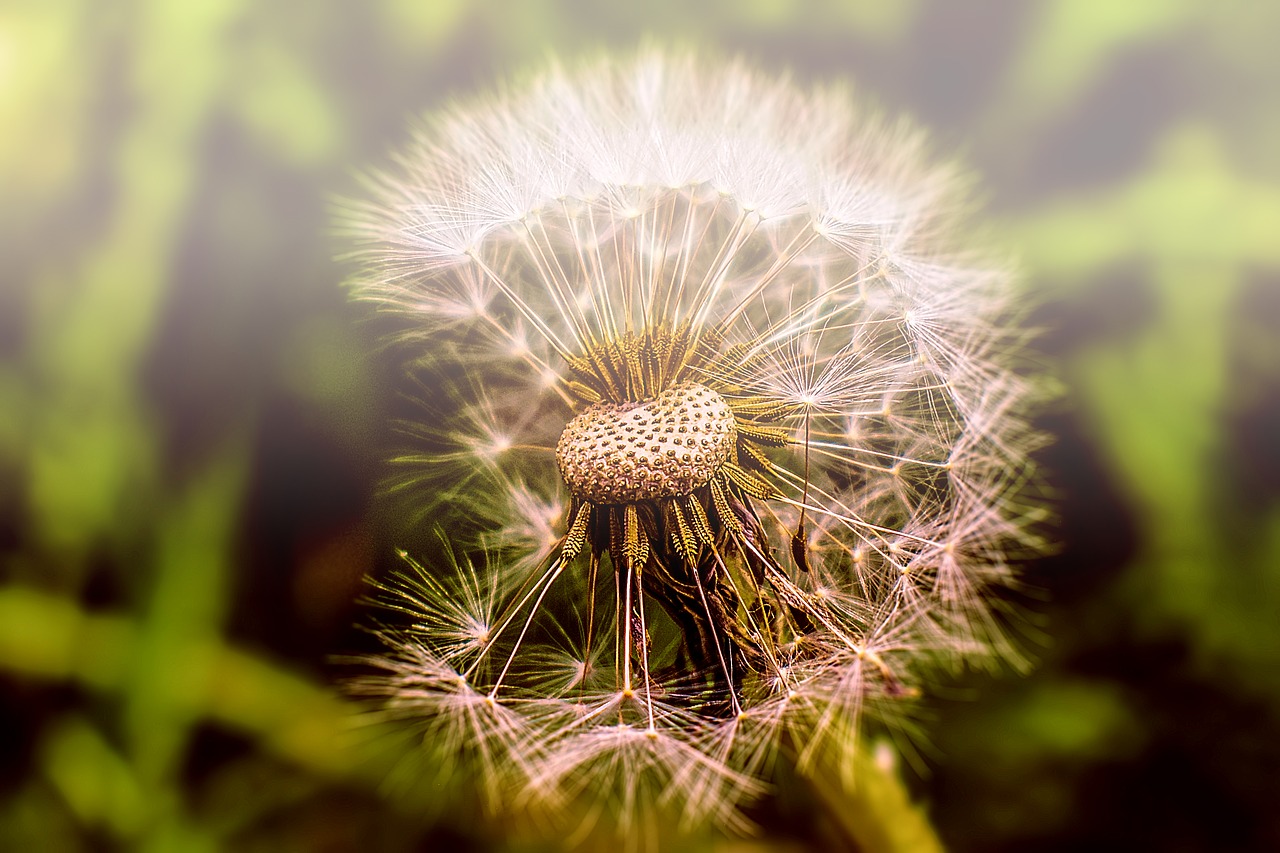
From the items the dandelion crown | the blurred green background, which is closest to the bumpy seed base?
the dandelion crown

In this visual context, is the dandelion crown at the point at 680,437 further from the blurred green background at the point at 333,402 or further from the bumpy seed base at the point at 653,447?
the blurred green background at the point at 333,402

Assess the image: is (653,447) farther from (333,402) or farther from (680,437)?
(333,402)

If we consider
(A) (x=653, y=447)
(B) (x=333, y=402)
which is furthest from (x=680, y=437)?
(B) (x=333, y=402)

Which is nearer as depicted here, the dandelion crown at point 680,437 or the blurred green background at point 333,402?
the dandelion crown at point 680,437

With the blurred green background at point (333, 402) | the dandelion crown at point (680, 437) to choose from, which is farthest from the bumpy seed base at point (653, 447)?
the blurred green background at point (333, 402)

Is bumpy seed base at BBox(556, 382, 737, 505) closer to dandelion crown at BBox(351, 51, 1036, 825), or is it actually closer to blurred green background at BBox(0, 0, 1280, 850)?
dandelion crown at BBox(351, 51, 1036, 825)

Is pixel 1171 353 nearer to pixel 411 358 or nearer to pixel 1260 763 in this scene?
pixel 1260 763

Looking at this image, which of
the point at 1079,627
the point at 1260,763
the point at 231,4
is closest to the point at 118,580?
the point at 231,4
